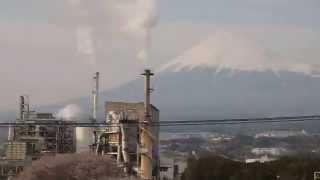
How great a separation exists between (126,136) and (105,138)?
12.2ft

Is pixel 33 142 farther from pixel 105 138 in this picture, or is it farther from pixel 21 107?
pixel 105 138

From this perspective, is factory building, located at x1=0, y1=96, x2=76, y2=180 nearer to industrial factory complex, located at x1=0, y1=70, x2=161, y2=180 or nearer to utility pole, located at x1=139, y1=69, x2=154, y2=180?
industrial factory complex, located at x1=0, y1=70, x2=161, y2=180

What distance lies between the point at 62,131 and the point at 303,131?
5984 cm

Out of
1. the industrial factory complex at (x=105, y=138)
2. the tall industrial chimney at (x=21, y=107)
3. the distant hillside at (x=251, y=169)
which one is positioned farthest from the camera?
the distant hillside at (x=251, y=169)

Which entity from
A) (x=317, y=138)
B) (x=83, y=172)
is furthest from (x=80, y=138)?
(x=317, y=138)

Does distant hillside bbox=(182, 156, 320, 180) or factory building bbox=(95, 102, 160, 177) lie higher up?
factory building bbox=(95, 102, 160, 177)

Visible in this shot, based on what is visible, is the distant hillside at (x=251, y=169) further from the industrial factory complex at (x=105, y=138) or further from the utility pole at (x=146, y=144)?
the utility pole at (x=146, y=144)

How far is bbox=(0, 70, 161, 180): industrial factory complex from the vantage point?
31.5 m

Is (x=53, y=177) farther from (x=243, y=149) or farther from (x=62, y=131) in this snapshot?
(x=243, y=149)

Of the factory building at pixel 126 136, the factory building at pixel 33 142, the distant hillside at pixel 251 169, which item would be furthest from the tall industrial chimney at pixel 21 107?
the distant hillside at pixel 251 169

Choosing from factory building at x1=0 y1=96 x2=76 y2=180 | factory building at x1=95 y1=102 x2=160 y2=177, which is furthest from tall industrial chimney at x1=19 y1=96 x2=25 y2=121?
factory building at x1=95 y1=102 x2=160 y2=177

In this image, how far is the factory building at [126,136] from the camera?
34312 mm

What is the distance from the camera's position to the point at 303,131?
322 feet

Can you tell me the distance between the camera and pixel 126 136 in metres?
35.5
